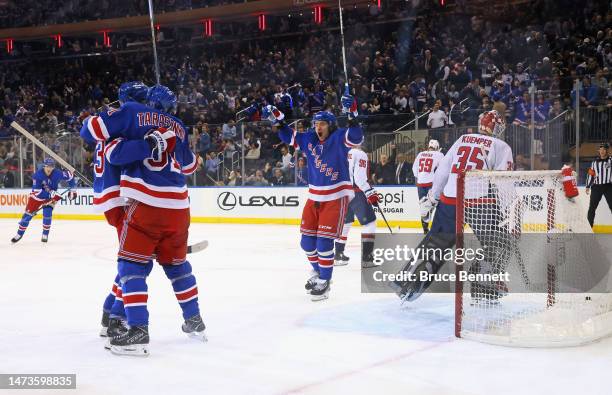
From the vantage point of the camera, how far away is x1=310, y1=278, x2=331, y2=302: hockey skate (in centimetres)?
524

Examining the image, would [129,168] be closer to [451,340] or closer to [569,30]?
[451,340]

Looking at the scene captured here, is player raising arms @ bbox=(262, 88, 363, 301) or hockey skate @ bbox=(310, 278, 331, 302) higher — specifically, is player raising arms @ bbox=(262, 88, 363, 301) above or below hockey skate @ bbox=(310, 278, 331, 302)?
above

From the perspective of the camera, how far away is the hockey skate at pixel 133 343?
356 cm

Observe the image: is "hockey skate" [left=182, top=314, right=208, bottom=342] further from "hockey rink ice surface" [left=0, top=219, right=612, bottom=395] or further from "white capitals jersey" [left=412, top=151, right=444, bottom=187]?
"white capitals jersey" [left=412, top=151, right=444, bottom=187]

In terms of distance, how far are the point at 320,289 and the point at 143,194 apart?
6.47ft

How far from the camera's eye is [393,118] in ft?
40.6

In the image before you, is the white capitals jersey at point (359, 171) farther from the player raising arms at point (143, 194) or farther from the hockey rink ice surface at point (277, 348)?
the player raising arms at point (143, 194)

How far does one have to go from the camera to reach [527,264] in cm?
506

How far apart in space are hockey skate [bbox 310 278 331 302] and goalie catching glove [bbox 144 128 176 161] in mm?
1996

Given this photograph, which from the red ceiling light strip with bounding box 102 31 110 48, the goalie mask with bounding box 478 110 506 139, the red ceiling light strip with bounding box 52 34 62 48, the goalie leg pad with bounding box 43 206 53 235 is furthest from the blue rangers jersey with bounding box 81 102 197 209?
the red ceiling light strip with bounding box 52 34 62 48

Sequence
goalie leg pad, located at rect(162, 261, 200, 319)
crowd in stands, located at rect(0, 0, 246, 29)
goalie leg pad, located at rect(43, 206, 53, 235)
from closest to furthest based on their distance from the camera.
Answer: goalie leg pad, located at rect(162, 261, 200, 319) → goalie leg pad, located at rect(43, 206, 53, 235) → crowd in stands, located at rect(0, 0, 246, 29)

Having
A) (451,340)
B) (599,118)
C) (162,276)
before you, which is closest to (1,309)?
(162,276)

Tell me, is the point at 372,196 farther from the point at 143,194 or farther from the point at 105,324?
the point at 143,194

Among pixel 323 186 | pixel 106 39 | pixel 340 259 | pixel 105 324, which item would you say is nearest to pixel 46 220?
pixel 340 259
